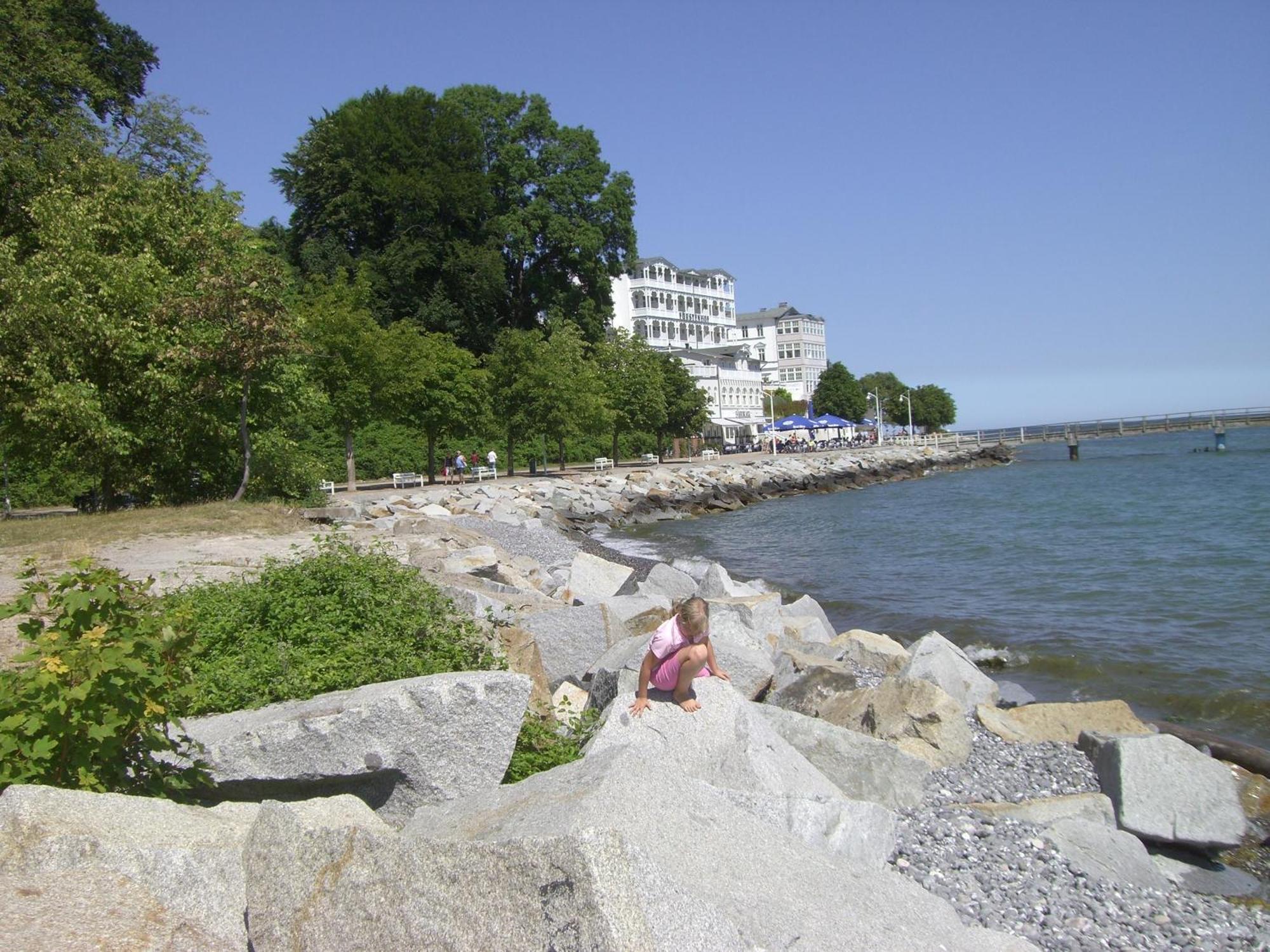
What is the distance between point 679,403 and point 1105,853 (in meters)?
57.5

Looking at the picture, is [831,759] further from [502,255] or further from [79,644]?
[502,255]

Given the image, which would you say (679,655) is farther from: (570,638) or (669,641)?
(570,638)

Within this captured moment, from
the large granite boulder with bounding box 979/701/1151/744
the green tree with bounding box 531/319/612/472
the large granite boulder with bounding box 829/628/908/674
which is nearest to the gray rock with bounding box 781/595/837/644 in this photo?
the large granite boulder with bounding box 829/628/908/674

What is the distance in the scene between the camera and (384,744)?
16.9ft

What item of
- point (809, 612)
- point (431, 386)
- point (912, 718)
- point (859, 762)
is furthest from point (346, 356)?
point (859, 762)

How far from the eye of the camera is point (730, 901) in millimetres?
3670

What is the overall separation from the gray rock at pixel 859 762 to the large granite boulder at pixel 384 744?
226 cm

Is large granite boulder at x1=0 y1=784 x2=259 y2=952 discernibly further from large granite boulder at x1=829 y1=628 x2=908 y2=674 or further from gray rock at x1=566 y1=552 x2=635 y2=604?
gray rock at x1=566 y1=552 x2=635 y2=604

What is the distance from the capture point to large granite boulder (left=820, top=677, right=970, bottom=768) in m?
8.30

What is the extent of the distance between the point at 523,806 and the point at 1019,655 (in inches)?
452

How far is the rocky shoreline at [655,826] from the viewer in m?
3.53

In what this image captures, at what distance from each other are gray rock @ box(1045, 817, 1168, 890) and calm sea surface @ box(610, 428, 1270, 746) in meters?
4.65

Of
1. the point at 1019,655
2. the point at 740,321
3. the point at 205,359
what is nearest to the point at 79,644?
the point at 1019,655

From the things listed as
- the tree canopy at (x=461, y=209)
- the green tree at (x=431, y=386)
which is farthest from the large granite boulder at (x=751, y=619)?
the tree canopy at (x=461, y=209)
